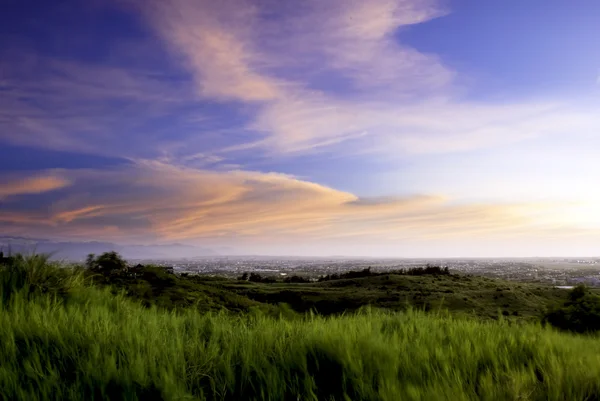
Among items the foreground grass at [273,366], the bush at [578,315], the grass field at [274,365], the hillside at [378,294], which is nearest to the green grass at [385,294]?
the hillside at [378,294]

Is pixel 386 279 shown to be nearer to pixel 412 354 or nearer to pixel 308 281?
pixel 308 281

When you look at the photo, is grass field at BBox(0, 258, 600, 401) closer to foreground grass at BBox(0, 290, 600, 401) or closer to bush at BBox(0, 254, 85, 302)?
foreground grass at BBox(0, 290, 600, 401)

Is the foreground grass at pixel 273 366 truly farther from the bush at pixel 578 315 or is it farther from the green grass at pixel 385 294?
the bush at pixel 578 315

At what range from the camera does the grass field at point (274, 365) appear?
4.91m

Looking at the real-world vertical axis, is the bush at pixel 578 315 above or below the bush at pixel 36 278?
below

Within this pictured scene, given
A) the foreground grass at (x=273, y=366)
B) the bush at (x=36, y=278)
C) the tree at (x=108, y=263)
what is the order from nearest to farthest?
the foreground grass at (x=273, y=366) < the bush at (x=36, y=278) < the tree at (x=108, y=263)

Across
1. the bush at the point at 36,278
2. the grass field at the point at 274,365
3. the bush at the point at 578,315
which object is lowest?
the bush at the point at 578,315

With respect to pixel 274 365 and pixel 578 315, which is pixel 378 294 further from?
pixel 274 365

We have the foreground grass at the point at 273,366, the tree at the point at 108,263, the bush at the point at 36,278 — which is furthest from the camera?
the tree at the point at 108,263

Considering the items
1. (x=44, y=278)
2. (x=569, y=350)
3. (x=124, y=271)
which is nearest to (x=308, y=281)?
(x=124, y=271)

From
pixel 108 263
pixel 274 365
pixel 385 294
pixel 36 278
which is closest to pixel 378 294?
pixel 385 294

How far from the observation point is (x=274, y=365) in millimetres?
5605

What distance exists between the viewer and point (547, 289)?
37.7m

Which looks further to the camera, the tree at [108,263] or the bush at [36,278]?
the tree at [108,263]
